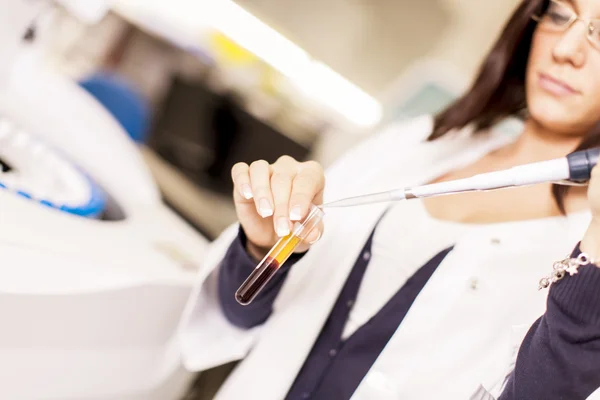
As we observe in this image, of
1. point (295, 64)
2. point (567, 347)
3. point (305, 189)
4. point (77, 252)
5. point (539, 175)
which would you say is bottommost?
point (567, 347)

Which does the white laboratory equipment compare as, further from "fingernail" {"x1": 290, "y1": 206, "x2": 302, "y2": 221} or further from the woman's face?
the woman's face

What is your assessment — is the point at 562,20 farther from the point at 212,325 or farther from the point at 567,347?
the point at 212,325

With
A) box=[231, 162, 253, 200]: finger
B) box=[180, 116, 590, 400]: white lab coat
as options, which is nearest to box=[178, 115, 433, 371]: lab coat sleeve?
box=[180, 116, 590, 400]: white lab coat

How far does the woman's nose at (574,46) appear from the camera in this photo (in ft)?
1.54

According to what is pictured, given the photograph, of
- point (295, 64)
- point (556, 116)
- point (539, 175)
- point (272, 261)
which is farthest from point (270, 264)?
point (295, 64)

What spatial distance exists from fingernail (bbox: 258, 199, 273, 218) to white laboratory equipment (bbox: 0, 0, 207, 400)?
21 centimetres

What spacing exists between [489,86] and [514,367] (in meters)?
0.37

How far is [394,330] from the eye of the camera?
1.65 ft

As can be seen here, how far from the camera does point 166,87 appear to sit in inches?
61.3

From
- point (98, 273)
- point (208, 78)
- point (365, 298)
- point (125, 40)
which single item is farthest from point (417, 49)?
point (98, 273)

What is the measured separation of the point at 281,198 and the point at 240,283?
15 cm

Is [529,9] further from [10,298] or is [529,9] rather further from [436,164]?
[10,298]

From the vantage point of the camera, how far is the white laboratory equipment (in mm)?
477

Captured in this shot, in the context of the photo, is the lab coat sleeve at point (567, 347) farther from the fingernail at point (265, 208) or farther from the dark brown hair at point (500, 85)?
the dark brown hair at point (500, 85)
